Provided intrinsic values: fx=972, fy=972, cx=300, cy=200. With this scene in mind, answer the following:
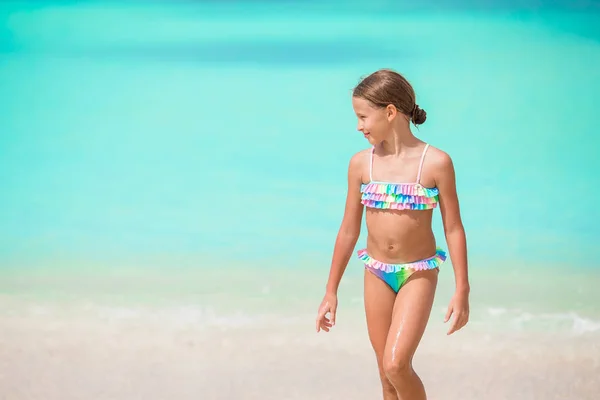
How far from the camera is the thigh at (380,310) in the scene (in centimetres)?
381

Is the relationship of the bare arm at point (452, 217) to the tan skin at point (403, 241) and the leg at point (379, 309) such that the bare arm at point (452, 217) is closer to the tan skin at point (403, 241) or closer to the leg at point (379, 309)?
the tan skin at point (403, 241)

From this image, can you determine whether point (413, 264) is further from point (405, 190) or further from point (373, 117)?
→ point (373, 117)

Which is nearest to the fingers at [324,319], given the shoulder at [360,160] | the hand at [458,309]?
the hand at [458,309]

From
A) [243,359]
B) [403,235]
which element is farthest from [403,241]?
[243,359]

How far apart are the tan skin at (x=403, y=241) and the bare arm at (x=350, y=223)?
1 centimetres

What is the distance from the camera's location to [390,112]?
3.75 m

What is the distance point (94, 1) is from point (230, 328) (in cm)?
274

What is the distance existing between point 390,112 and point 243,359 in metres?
2.23

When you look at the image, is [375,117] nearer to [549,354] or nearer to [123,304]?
[549,354]

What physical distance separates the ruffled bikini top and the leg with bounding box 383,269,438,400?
0.26 meters

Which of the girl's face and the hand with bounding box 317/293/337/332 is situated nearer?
the girl's face

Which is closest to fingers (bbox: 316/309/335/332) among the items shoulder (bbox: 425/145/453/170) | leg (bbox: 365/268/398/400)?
leg (bbox: 365/268/398/400)

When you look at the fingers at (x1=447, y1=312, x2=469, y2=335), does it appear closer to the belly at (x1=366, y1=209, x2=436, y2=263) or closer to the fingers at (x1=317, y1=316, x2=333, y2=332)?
the belly at (x1=366, y1=209, x2=436, y2=263)

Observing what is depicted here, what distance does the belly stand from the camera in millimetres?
3760
